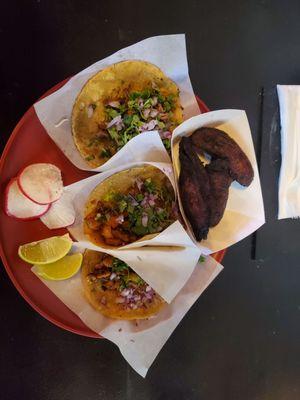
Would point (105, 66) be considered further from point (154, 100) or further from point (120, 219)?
point (120, 219)

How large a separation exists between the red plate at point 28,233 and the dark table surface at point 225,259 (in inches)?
5.2

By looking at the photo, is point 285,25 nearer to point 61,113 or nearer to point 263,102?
point 263,102

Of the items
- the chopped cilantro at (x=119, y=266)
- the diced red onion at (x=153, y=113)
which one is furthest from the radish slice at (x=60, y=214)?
the diced red onion at (x=153, y=113)

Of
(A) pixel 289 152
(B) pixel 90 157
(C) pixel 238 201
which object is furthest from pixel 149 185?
(A) pixel 289 152

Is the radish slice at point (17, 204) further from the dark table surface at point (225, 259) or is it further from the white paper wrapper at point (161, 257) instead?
the dark table surface at point (225, 259)

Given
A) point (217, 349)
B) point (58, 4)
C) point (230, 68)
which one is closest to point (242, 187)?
point (230, 68)

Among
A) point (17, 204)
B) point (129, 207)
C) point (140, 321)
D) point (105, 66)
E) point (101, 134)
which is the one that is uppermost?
point (105, 66)

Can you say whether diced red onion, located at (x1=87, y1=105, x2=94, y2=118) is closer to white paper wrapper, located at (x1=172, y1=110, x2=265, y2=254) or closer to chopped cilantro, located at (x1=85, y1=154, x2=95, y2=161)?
chopped cilantro, located at (x1=85, y1=154, x2=95, y2=161)

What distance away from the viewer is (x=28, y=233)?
5.31ft

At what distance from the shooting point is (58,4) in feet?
5.82

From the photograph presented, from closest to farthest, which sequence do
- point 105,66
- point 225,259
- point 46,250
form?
point 46,250
point 105,66
point 225,259

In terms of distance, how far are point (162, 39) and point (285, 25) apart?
2.33ft

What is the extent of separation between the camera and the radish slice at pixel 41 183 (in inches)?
61.7

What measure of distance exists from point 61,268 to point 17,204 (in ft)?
0.96
